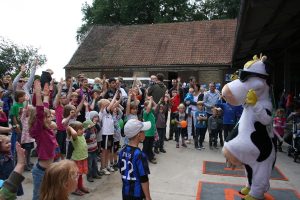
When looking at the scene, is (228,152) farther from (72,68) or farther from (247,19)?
(72,68)

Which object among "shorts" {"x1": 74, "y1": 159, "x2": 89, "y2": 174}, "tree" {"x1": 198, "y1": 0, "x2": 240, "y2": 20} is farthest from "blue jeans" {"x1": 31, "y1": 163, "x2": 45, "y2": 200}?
"tree" {"x1": 198, "y1": 0, "x2": 240, "y2": 20}

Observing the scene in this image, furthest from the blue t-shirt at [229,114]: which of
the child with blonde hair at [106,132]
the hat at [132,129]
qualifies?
the hat at [132,129]

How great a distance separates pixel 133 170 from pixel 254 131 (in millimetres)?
1888

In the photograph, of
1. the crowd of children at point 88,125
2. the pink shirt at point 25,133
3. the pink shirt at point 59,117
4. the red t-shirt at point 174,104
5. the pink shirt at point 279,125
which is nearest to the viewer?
the crowd of children at point 88,125

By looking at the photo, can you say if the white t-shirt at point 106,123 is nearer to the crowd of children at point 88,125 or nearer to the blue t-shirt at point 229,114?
the crowd of children at point 88,125

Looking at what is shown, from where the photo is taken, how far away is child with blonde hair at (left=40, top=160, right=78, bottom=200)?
7.66ft

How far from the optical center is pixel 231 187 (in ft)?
20.5

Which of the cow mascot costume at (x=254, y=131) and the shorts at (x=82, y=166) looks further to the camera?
the shorts at (x=82, y=166)

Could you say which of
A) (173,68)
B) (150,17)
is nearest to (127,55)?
(173,68)

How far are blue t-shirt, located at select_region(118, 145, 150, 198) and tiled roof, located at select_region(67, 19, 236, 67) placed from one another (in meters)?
20.4

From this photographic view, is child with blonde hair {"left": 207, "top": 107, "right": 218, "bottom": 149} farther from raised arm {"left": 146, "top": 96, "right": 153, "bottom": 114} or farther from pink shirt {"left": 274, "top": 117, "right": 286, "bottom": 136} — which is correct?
raised arm {"left": 146, "top": 96, "right": 153, "bottom": 114}

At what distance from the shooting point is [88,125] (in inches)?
243

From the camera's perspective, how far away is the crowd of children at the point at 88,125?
404 cm

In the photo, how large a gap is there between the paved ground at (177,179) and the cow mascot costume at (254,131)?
1417 millimetres
